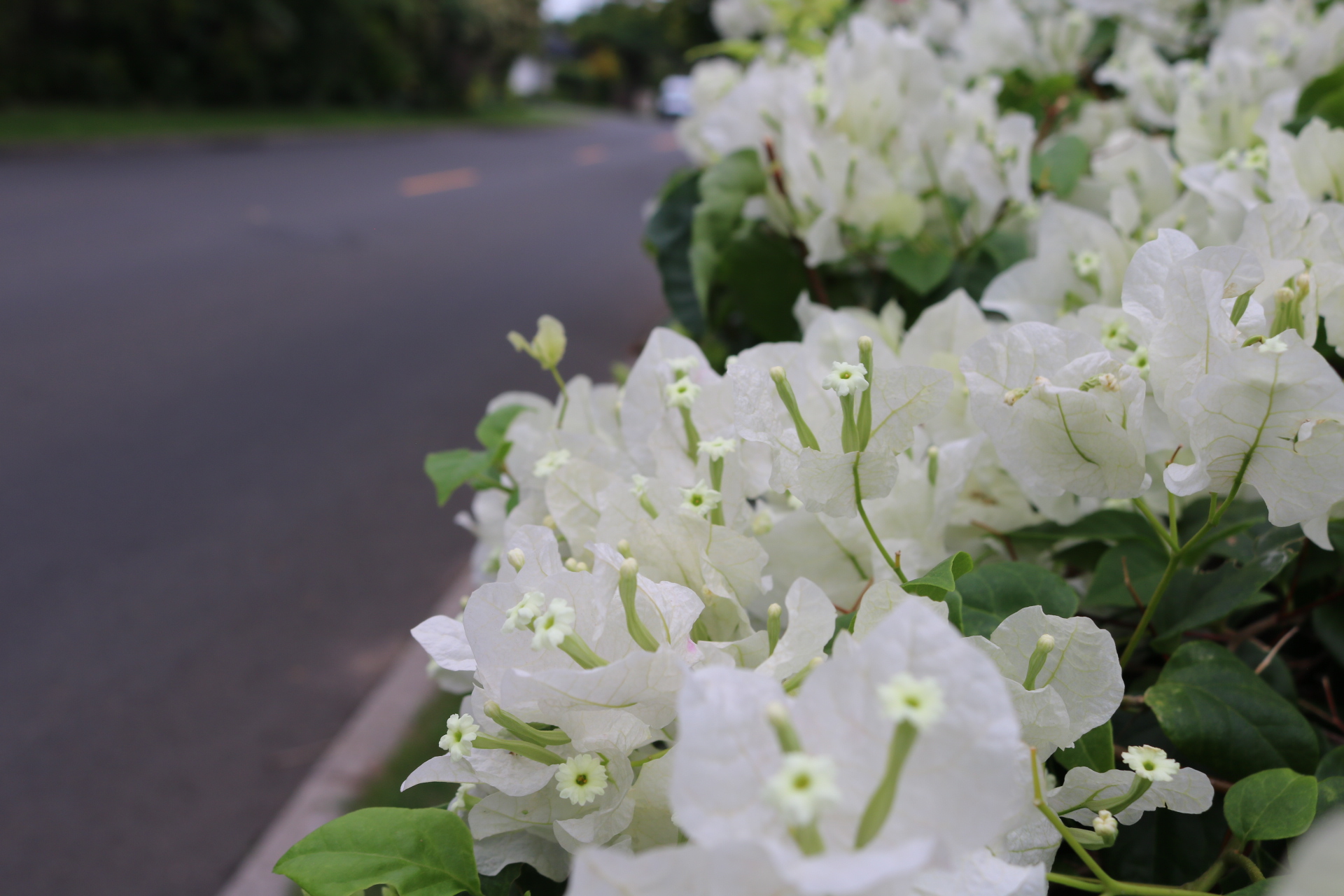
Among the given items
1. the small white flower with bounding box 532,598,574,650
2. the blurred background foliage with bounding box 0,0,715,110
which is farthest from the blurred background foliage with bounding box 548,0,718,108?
the small white flower with bounding box 532,598,574,650

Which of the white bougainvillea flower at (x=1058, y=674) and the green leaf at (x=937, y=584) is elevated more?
the green leaf at (x=937, y=584)

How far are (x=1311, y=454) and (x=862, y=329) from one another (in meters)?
0.42

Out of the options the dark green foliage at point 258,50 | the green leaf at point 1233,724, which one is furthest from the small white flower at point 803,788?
the dark green foliage at point 258,50

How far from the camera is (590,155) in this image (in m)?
16.8

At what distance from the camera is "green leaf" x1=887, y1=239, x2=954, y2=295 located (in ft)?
3.60

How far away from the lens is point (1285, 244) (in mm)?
738

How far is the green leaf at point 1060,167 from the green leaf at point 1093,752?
0.80 m

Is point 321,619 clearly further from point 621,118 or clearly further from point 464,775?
point 621,118

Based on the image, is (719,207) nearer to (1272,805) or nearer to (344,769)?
(1272,805)

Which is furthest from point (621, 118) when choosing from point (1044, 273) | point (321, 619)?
point (1044, 273)

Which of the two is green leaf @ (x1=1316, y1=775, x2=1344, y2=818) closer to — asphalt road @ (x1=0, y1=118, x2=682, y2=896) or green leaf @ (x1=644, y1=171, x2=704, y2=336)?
green leaf @ (x1=644, y1=171, x2=704, y2=336)

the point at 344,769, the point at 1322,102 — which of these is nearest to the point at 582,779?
the point at 1322,102

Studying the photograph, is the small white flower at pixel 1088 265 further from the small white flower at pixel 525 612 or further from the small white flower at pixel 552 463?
the small white flower at pixel 525 612

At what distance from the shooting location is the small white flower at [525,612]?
55 cm
